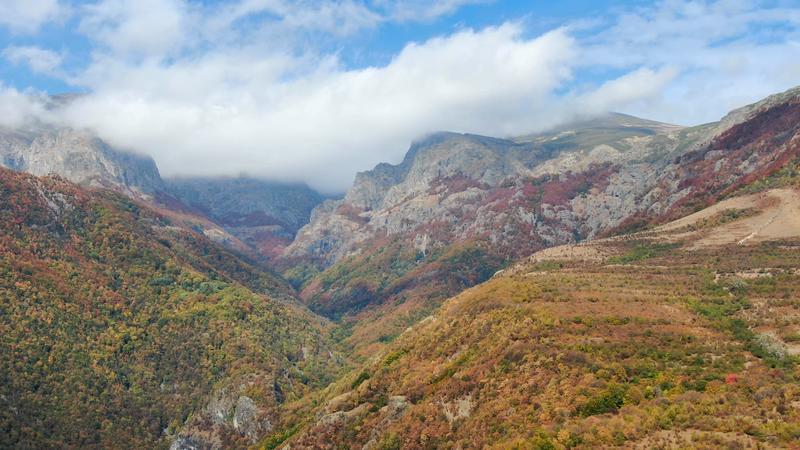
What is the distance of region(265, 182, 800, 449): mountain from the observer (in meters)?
72.9

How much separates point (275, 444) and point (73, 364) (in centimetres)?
8624

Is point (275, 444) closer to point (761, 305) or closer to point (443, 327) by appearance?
point (443, 327)

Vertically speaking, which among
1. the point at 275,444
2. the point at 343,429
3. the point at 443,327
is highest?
the point at 443,327

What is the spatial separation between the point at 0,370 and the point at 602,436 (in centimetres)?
17819

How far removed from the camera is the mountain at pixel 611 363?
72.9m

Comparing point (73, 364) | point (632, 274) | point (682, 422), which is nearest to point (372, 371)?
point (632, 274)

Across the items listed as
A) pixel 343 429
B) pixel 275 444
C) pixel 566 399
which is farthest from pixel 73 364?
pixel 566 399

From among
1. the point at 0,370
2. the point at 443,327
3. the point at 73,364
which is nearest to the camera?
the point at 443,327

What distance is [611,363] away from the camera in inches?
3615

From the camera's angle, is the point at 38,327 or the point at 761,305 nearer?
the point at 761,305

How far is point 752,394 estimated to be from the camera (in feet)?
252

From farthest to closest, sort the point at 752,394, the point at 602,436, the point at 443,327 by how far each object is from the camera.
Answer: the point at 443,327 → the point at 752,394 → the point at 602,436

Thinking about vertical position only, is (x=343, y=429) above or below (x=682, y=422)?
below

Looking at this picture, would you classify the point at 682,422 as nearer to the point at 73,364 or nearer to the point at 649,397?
the point at 649,397
